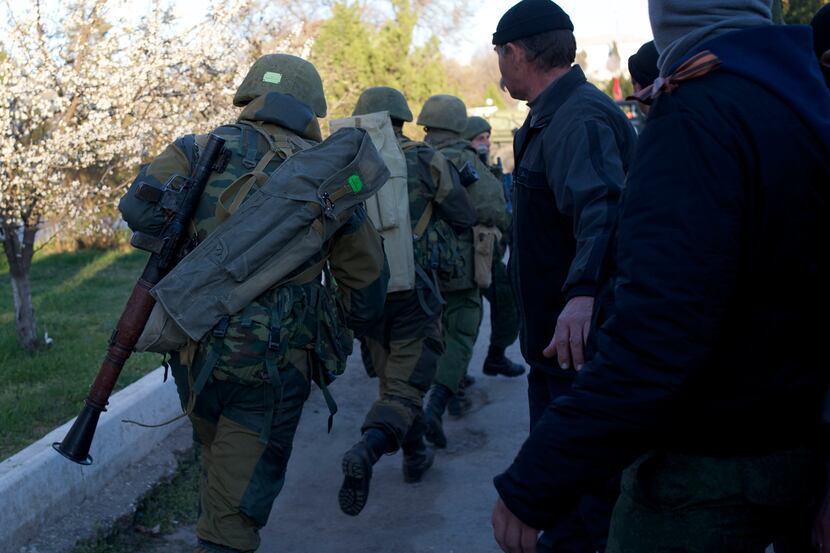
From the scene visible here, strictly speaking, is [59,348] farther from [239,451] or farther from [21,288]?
[239,451]

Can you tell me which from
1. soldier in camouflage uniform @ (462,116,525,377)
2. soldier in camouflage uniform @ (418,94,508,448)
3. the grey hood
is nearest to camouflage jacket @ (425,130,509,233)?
soldier in camouflage uniform @ (418,94,508,448)

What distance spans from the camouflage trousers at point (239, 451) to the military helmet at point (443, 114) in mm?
3357

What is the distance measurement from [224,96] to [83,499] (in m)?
5.25

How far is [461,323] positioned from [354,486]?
195cm

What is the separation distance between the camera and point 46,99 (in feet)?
23.3

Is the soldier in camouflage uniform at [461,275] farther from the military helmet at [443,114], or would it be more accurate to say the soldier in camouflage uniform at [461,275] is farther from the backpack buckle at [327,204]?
the backpack buckle at [327,204]

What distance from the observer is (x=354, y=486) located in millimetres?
4668

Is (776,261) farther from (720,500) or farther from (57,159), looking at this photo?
(57,159)

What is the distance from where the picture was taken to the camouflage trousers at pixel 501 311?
765 cm

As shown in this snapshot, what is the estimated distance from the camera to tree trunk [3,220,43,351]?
6949mm

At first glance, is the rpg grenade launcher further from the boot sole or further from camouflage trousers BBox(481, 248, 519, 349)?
camouflage trousers BBox(481, 248, 519, 349)

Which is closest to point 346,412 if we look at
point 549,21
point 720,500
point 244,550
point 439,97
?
point 439,97

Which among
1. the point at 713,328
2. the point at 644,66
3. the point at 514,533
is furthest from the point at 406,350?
the point at 713,328

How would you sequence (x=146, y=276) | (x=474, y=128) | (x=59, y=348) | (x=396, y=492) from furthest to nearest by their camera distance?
1. (x=474, y=128)
2. (x=59, y=348)
3. (x=396, y=492)
4. (x=146, y=276)
